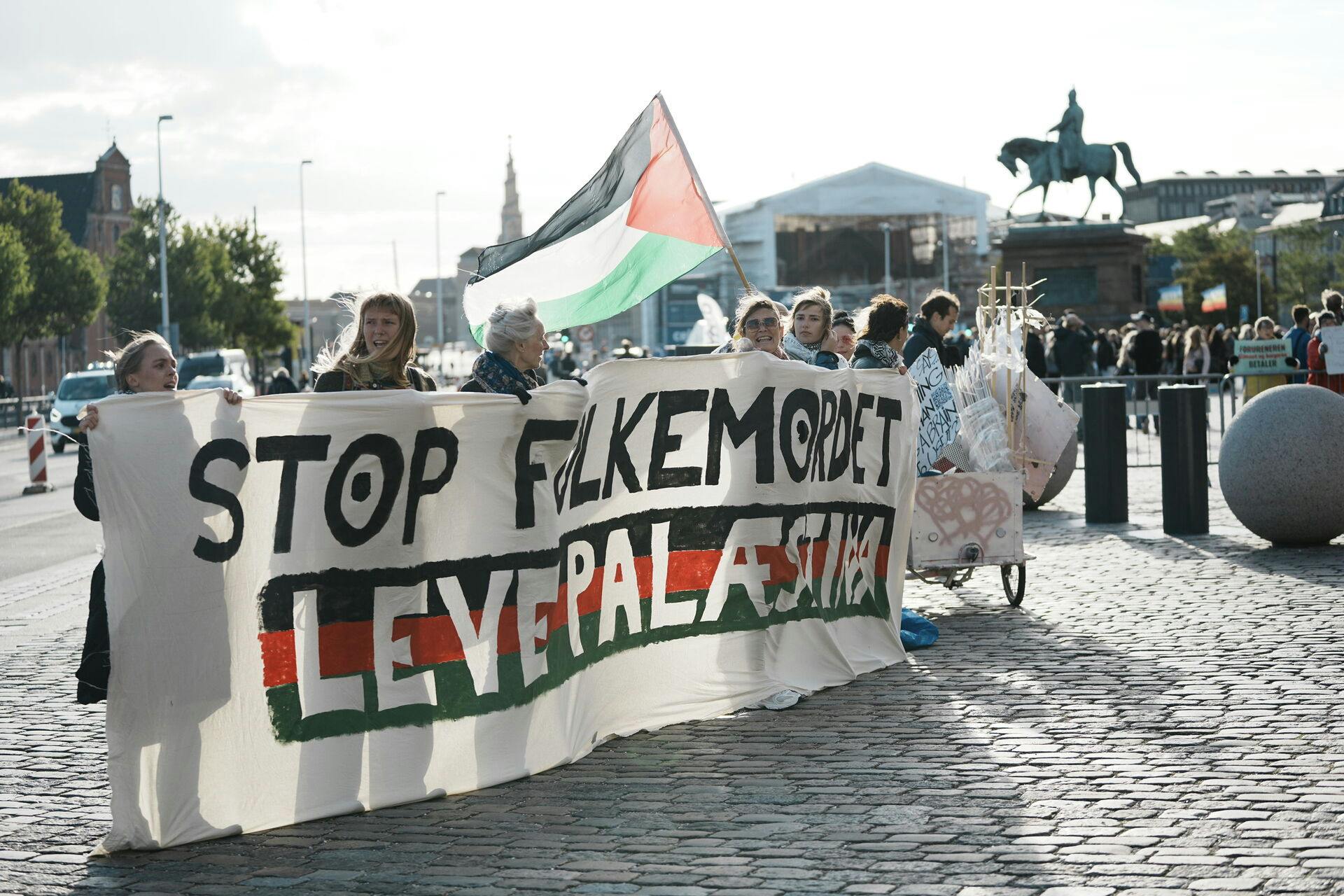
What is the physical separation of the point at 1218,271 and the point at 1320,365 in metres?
91.8

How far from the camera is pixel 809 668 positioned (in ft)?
26.0

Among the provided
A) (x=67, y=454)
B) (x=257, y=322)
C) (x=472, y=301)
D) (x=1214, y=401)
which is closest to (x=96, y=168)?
(x=257, y=322)

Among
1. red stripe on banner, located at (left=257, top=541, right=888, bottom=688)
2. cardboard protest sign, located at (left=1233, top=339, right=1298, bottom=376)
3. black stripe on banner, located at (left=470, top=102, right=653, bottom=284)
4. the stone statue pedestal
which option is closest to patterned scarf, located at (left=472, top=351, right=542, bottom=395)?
red stripe on banner, located at (left=257, top=541, right=888, bottom=688)

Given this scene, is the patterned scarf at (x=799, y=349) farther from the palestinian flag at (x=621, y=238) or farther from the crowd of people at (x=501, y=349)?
the palestinian flag at (x=621, y=238)

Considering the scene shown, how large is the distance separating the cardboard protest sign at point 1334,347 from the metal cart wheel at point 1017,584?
9.59 meters

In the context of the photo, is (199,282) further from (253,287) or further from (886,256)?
(886,256)

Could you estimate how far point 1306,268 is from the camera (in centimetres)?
10400

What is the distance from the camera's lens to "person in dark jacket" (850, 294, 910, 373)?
31.7ft

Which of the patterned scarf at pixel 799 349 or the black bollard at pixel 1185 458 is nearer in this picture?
the patterned scarf at pixel 799 349

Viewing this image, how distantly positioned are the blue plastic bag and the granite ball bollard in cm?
429

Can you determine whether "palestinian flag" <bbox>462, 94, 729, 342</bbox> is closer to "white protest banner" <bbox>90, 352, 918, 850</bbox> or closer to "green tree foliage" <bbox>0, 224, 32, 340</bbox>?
"white protest banner" <bbox>90, 352, 918, 850</bbox>

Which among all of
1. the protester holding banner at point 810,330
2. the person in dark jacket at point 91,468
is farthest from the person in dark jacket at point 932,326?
the person in dark jacket at point 91,468

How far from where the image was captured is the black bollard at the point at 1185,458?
14.1 m

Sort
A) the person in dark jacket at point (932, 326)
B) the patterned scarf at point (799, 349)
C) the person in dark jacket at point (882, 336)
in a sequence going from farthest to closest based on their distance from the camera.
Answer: the person in dark jacket at point (932, 326)
the person in dark jacket at point (882, 336)
the patterned scarf at point (799, 349)
